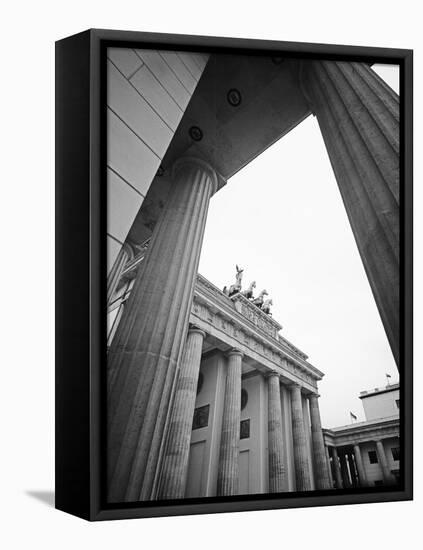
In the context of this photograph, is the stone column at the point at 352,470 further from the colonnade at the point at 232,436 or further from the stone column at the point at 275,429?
the stone column at the point at 275,429

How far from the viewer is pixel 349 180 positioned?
6125mm

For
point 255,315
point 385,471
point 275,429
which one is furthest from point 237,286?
point 385,471

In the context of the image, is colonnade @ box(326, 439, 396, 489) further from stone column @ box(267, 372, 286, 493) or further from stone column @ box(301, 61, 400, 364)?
stone column @ box(301, 61, 400, 364)

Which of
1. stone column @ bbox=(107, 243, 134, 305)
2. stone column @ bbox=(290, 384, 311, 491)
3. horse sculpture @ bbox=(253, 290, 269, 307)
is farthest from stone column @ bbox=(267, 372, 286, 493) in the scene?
Result: stone column @ bbox=(107, 243, 134, 305)

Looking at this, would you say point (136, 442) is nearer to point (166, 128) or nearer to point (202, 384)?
point (202, 384)

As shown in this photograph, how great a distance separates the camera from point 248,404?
773 cm

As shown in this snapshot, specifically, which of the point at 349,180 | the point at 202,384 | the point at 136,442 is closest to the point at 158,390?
the point at 136,442

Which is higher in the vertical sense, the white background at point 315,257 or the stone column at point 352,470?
the white background at point 315,257

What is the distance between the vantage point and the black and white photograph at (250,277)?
5.11 m

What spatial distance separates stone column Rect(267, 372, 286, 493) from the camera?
6.63 m

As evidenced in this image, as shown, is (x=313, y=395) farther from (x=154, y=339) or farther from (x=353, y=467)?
(x=154, y=339)

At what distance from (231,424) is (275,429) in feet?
2.38

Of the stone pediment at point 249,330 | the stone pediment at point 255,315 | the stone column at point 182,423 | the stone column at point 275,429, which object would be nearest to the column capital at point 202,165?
the stone pediment at point 249,330

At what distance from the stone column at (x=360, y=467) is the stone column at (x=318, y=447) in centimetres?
40
